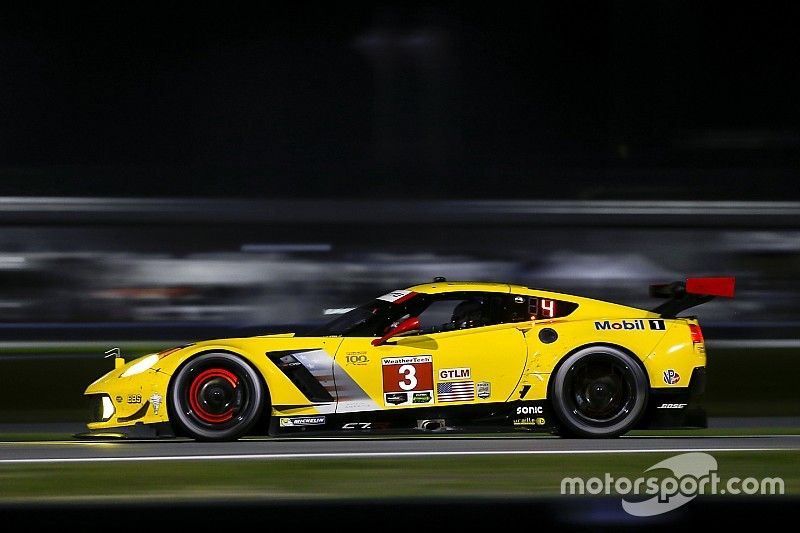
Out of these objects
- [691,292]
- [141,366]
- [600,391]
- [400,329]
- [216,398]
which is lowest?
[600,391]

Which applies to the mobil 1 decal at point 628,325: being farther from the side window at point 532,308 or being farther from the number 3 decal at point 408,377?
Answer: the number 3 decal at point 408,377

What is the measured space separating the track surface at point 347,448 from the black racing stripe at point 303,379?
309 millimetres

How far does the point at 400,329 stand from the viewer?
7.85 meters

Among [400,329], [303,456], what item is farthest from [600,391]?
[303,456]

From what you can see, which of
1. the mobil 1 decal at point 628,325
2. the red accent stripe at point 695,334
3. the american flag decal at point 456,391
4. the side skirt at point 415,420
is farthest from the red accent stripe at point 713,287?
the american flag decal at point 456,391

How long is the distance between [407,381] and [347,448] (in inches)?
24.2

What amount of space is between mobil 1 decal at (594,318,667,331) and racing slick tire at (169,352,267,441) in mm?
2254

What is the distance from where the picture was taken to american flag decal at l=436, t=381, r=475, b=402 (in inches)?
305

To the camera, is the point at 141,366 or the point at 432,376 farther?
the point at 141,366

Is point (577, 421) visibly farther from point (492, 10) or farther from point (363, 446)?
point (492, 10)

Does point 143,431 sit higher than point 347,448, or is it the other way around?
point 143,431

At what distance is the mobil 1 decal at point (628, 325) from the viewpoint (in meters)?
8.04

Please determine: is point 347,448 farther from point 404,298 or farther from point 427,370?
point 404,298

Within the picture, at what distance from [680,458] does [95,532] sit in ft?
11.6
